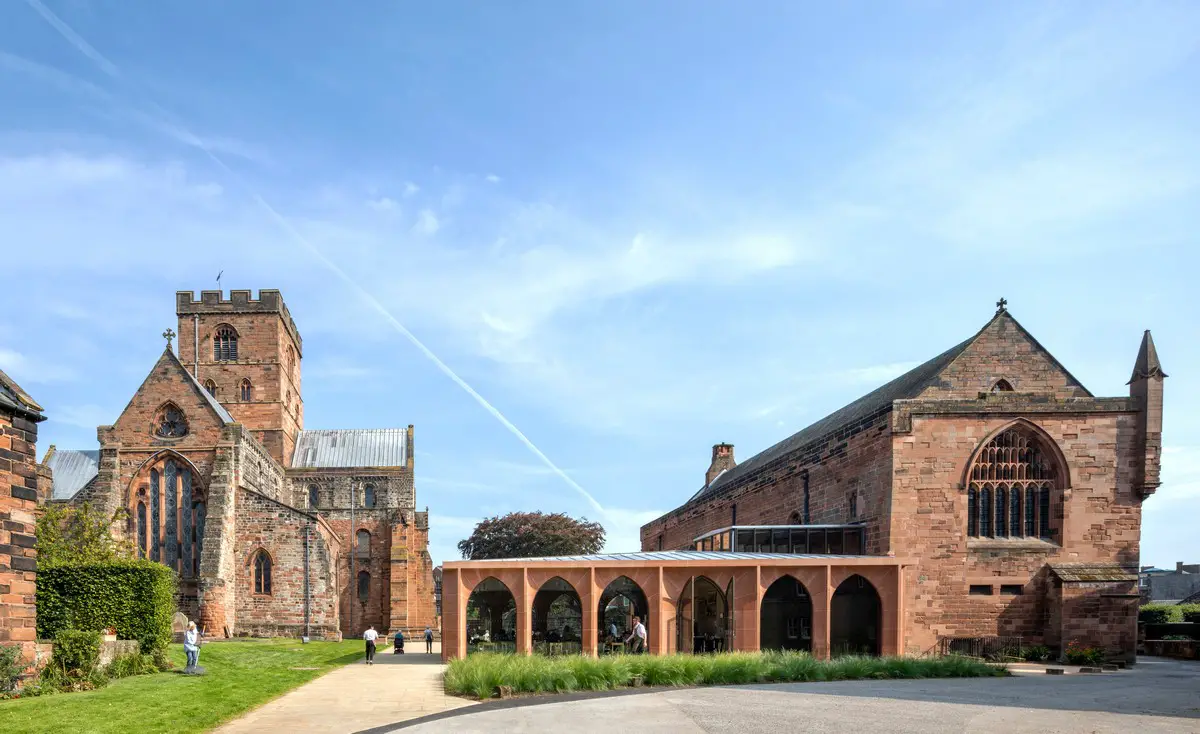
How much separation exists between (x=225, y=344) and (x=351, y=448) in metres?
10.2

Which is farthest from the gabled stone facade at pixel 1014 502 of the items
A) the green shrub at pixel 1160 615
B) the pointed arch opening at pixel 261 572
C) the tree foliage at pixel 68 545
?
the pointed arch opening at pixel 261 572

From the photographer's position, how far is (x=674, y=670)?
1886 cm

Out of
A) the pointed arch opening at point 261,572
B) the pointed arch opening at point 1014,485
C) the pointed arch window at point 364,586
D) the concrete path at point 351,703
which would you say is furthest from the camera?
the pointed arch window at point 364,586

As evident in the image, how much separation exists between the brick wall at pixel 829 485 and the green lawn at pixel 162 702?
17492 mm

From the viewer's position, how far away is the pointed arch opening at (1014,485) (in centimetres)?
2769

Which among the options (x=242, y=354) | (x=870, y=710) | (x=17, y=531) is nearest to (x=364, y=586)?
(x=242, y=354)

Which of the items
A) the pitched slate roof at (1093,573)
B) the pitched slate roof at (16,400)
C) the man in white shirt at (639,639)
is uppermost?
the pitched slate roof at (16,400)

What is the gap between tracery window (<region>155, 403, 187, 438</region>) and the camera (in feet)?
137

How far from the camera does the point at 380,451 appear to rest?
A: 191 feet

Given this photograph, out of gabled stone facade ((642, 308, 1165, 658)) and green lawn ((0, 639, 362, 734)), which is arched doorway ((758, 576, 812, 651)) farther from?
green lawn ((0, 639, 362, 734))

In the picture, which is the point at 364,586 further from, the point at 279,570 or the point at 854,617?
the point at 854,617

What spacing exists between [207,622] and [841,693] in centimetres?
3012

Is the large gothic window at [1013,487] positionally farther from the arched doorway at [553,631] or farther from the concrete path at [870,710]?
the arched doorway at [553,631]

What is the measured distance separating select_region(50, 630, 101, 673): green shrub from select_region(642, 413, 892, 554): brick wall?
70.6 ft
